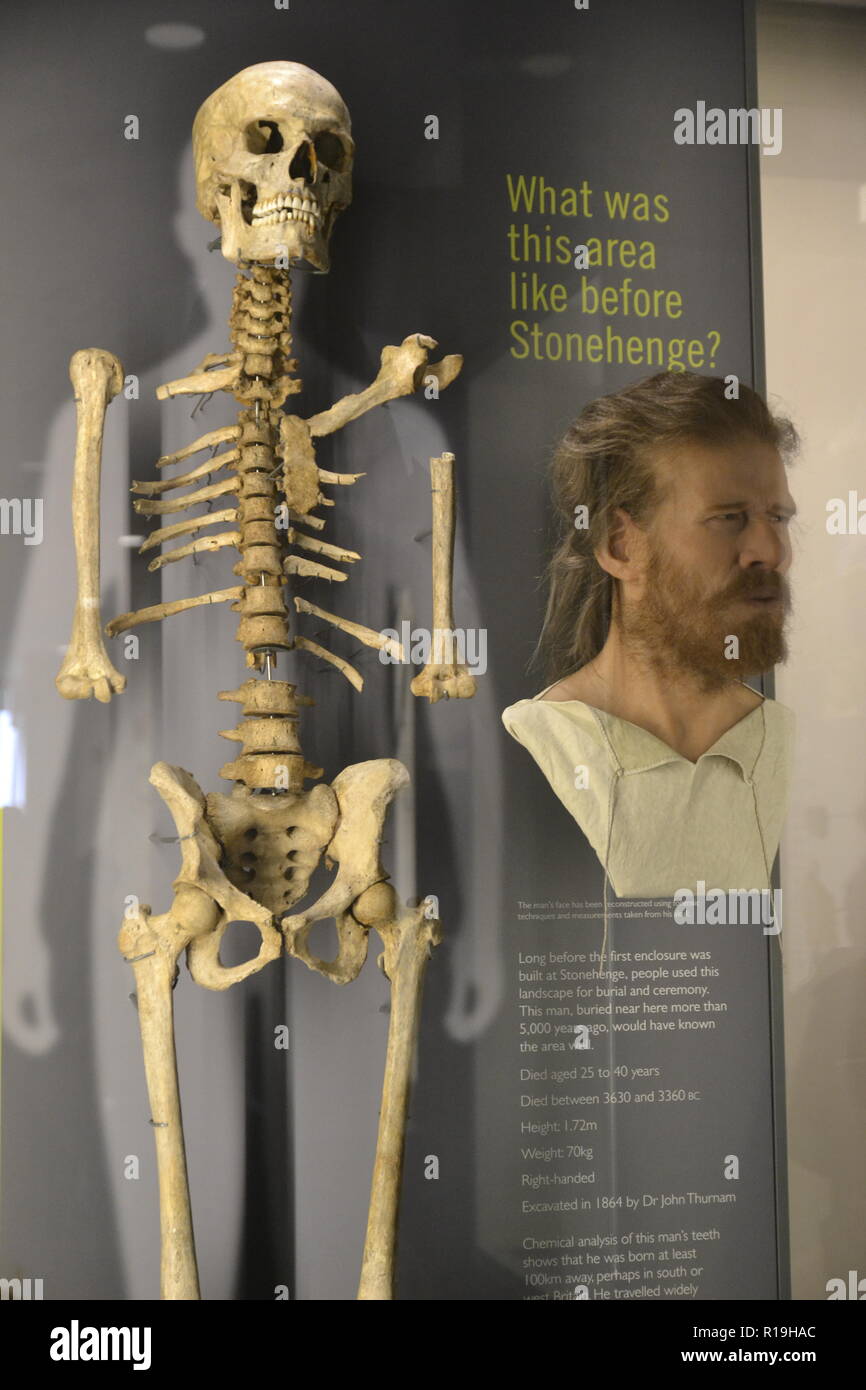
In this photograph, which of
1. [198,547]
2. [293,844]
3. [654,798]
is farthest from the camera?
[654,798]

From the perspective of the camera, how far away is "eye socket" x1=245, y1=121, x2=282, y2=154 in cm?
224

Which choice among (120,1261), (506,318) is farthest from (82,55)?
(120,1261)

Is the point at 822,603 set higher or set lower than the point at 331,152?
Result: lower

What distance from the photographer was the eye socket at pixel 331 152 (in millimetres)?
2297

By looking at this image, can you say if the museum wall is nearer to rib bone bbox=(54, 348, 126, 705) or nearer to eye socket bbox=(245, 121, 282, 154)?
eye socket bbox=(245, 121, 282, 154)

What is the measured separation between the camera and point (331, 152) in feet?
7.59

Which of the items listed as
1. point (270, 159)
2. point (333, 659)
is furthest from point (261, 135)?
point (333, 659)

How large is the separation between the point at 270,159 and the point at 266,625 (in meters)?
0.78

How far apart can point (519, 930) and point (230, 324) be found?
118 centimetres

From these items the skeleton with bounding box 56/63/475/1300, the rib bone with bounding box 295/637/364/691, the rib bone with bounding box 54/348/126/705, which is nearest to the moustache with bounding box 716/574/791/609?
the skeleton with bounding box 56/63/475/1300

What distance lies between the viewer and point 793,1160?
96.0 inches

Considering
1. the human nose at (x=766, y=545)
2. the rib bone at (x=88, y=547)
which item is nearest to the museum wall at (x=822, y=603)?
the human nose at (x=766, y=545)

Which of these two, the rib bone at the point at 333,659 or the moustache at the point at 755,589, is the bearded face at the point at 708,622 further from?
the rib bone at the point at 333,659

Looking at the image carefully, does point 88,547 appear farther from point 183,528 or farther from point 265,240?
point 265,240
